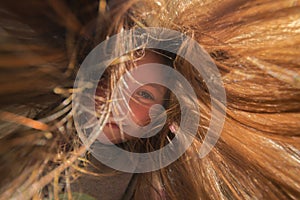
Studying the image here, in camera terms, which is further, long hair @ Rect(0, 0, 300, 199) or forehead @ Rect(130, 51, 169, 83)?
forehead @ Rect(130, 51, 169, 83)

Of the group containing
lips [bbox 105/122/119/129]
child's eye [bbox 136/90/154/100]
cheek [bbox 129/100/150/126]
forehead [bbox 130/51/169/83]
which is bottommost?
lips [bbox 105/122/119/129]

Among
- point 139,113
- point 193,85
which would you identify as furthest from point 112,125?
point 193,85

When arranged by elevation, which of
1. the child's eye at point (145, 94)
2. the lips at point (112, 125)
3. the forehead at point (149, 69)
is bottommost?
the lips at point (112, 125)

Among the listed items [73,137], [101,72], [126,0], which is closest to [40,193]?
[73,137]

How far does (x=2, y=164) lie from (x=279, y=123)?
0.45m

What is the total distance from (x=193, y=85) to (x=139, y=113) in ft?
0.37

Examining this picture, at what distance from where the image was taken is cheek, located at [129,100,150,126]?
0.75 m

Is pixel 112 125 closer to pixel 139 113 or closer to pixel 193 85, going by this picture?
pixel 139 113

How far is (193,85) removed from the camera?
0.76 metres

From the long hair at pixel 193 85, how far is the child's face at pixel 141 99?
0.12ft

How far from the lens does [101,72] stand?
685 mm

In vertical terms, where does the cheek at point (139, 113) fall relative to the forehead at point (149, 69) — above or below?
below

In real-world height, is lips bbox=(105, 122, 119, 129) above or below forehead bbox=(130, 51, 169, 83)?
below

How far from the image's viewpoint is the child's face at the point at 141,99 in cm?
73
